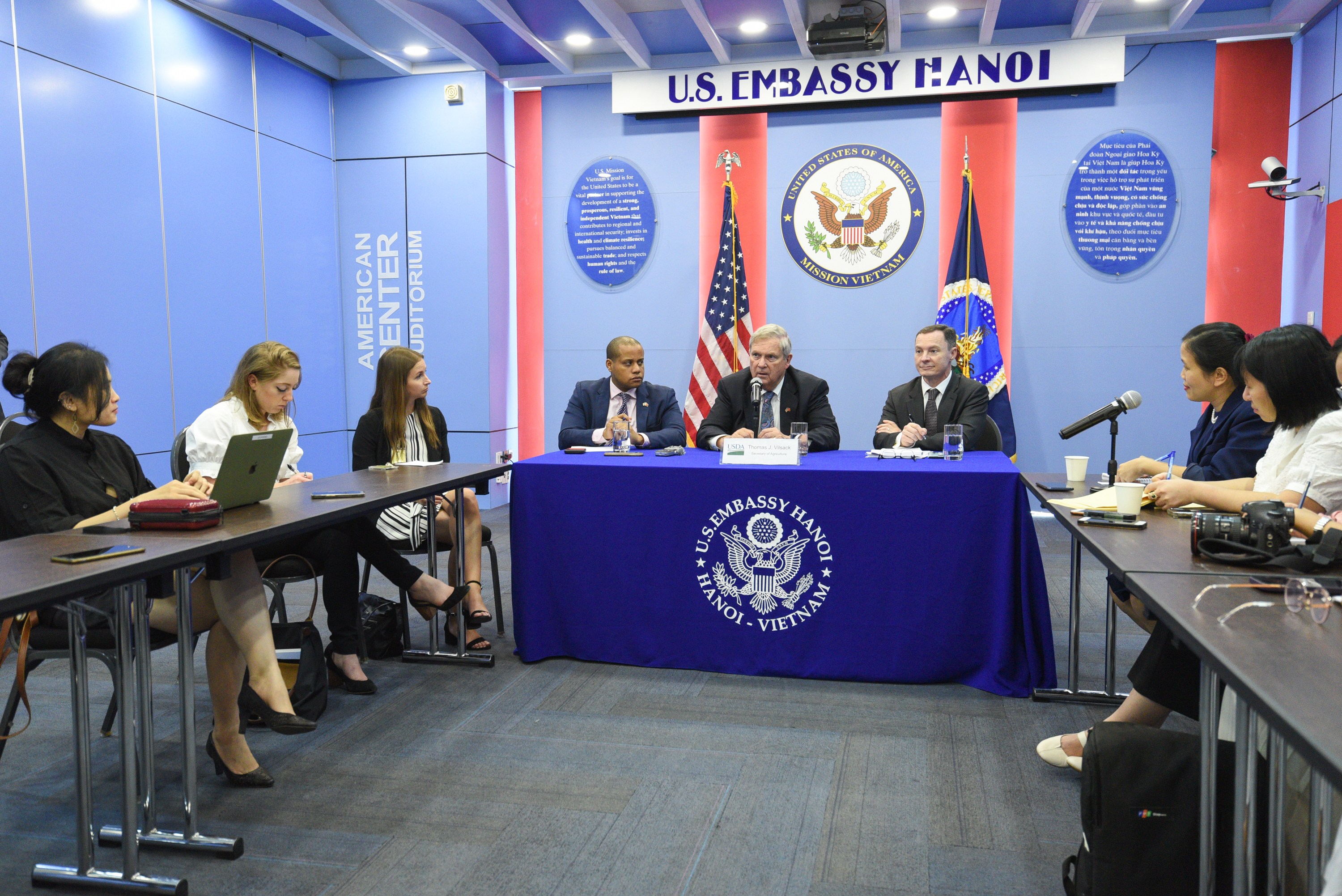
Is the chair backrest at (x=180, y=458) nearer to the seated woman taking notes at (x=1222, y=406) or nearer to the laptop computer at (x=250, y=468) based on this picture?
the laptop computer at (x=250, y=468)

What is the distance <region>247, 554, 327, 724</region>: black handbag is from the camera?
269cm

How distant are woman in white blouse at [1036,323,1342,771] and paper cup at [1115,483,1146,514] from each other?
12 cm

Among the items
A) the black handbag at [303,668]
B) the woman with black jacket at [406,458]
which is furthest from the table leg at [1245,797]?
the woman with black jacket at [406,458]

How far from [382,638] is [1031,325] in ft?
15.1

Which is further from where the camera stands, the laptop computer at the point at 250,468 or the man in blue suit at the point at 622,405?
the man in blue suit at the point at 622,405

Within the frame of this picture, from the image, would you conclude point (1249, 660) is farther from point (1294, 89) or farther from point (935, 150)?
point (1294, 89)

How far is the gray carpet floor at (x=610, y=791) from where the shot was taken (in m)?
1.86

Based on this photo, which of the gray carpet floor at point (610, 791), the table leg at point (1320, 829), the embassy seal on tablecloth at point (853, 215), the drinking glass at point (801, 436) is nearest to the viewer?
the table leg at point (1320, 829)

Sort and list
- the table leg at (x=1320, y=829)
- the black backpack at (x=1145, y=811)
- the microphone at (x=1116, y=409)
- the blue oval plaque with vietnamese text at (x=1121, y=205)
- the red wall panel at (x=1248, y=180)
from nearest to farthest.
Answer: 1. the table leg at (x=1320, y=829)
2. the black backpack at (x=1145, y=811)
3. the microphone at (x=1116, y=409)
4. the red wall panel at (x=1248, y=180)
5. the blue oval plaque with vietnamese text at (x=1121, y=205)

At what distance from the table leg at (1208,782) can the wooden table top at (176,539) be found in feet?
5.96

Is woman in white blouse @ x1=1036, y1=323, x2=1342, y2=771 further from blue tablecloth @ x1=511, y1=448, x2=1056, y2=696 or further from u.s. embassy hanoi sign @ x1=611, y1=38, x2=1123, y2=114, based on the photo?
u.s. embassy hanoi sign @ x1=611, y1=38, x2=1123, y2=114

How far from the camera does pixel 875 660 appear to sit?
3.02 meters

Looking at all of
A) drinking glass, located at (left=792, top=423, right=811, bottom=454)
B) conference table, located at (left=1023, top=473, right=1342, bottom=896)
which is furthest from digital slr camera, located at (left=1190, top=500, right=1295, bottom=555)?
drinking glass, located at (left=792, top=423, right=811, bottom=454)

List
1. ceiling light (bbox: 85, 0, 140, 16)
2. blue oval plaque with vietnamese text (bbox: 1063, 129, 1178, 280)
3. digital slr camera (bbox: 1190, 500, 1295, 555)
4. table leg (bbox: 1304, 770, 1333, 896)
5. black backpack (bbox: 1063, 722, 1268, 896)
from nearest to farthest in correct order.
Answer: table leg (bbox: 1304, 770, 1333, 896) → black backpack (bbox: 1063, 722, 1268, 896) → digital slr camera (bbox: 1190, 500, 1295, 555) → ceiling light (bbox: 85, 0, 140, 16) → blue oval plaque with vietnamese text (bbox: 1063, 129, 1178, 280)
